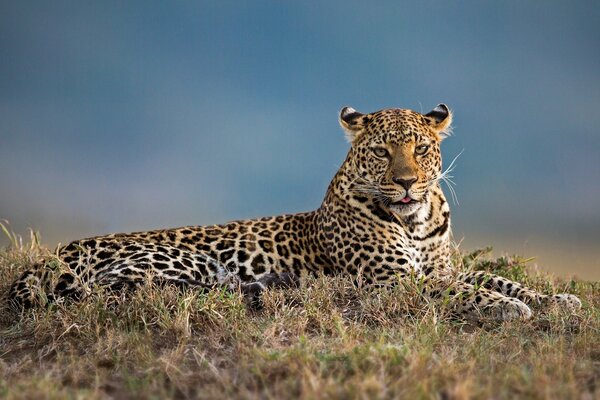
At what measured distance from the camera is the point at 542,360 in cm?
677

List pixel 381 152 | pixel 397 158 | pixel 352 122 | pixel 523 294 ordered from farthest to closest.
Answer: pixel 352 122 < pixel 523 294 < pixel 381 152 < pixel 397 158

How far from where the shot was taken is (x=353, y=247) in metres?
9.73

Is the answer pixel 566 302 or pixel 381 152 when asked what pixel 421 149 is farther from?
pixel 566 302

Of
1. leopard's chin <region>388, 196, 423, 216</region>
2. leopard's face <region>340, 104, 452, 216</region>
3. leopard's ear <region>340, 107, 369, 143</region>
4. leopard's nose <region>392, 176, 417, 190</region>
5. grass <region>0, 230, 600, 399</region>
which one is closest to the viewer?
grass <region>0, 230, 600, 399</region>

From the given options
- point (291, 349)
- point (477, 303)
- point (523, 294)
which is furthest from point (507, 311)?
point (291, 349)

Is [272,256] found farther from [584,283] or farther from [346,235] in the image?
[584,283]

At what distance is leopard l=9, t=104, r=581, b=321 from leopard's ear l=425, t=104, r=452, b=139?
2 centimetres

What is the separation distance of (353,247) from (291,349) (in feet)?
11.0

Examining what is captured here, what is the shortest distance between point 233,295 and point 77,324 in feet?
5.50

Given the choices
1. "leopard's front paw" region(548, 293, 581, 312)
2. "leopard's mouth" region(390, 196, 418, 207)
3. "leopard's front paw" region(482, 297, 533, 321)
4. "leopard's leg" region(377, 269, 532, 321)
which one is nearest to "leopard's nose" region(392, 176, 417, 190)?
"leopard's mouth" region(390, 196, 418, 207)

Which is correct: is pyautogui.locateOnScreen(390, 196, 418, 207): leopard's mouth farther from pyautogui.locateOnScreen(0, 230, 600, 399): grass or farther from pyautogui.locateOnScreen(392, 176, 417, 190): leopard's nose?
pyautogui.locateOnScreen(0, 230, 600, 399): grass

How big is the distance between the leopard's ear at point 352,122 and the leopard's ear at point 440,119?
0.87m

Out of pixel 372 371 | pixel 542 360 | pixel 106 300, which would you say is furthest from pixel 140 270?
pixel 542 360

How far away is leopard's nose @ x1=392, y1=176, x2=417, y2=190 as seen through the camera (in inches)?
361
